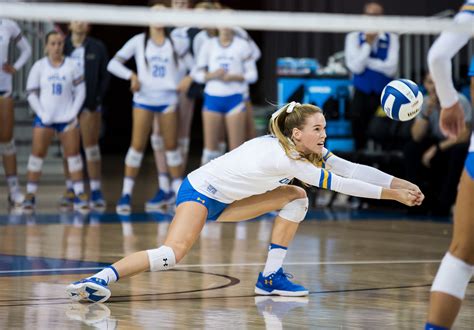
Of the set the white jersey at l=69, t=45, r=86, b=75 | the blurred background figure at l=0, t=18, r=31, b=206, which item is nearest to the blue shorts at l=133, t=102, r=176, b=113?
the white jersey at l=69, t=45, r=86, b=75

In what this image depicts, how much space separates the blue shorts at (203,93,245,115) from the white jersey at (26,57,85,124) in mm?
1450

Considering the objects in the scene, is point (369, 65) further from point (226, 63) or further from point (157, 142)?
point (157, 142)

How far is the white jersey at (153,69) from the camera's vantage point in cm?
1159

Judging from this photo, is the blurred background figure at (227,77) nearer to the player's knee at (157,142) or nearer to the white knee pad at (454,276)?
the player's knee at (157,142)

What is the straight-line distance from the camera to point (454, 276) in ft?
13.0

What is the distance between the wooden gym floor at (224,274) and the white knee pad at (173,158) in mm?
897

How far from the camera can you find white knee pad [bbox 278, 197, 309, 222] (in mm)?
6090

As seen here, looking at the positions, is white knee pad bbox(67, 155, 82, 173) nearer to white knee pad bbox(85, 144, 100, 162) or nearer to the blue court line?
white knee pad bbox(85, 144, 100, 162)

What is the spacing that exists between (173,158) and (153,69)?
104 cm

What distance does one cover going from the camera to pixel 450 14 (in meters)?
15.5

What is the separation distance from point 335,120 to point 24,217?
4360 millimetres

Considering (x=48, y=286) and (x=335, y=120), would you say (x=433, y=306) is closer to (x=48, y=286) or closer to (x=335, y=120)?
(x=48, y=286)

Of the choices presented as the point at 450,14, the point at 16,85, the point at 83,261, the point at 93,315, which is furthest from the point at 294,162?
the point at 16,85

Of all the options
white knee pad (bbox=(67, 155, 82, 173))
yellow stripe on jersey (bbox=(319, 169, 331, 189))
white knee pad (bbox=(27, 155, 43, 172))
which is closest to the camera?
yellow stripe on jersey (bbox=(319, 169, 331, 189))
